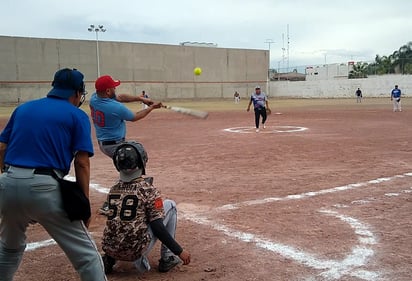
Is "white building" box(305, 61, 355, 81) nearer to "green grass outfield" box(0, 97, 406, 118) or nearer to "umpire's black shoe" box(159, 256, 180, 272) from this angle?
"green grass outfield" box(0, 97, 406, 118)

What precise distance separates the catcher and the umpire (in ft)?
2.40

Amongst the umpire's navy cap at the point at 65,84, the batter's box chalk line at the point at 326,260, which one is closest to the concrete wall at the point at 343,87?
the batter's box chalk line at the point at 326,260

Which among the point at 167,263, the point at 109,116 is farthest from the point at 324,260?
the point at 109,116

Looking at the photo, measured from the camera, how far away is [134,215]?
4082 millimetres

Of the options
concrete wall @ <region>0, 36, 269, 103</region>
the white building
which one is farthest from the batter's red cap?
the white building

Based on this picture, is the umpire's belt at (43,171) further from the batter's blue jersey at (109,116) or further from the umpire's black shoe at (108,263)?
the batter's blue jersey at (109,116)

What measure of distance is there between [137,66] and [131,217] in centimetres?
6457

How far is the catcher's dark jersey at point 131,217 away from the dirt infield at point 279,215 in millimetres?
385

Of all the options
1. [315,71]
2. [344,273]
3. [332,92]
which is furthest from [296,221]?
[315,71]

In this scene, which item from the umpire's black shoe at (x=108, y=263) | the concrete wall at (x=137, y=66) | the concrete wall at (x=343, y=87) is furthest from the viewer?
the concrete wall at (x=343, y=87)

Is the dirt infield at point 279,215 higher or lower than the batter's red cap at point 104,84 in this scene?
lower

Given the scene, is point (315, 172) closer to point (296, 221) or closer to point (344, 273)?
point (296, 221)

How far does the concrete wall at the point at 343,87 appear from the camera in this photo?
6141cm

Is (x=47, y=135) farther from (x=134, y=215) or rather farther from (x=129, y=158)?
(x=134, y=215)
